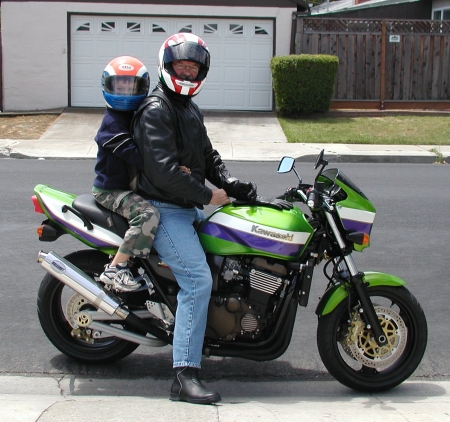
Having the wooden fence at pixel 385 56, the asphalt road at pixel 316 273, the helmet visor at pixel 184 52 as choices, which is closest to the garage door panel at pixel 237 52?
the wooden fence at pixel 385 56

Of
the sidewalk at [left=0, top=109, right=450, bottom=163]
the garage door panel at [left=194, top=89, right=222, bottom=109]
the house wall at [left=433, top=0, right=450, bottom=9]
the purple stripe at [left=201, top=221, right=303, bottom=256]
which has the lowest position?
the sidewalk at [left=0, top=109, right=450, bottom=163]

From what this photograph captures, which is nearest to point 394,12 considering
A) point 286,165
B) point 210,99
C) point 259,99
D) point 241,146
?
point 259,99

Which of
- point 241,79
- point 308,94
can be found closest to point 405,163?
point 308,94

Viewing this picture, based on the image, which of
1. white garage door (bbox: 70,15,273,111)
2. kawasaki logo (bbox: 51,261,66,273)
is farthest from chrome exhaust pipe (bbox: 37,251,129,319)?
white garage door (bbox: 70,15,273,111)

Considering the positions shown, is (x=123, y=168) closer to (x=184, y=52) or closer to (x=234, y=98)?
(x=184, y=52)

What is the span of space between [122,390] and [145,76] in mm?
1878

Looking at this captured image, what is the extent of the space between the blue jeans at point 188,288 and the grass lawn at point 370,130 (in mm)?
12458

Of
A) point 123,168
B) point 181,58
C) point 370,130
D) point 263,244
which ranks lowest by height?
point 370,130

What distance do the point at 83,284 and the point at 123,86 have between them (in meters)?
1.17

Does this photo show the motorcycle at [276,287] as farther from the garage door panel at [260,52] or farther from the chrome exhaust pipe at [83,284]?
the garage door panel at [260,52]

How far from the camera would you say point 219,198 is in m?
4.20

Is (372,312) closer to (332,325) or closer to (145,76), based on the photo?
(332,325)

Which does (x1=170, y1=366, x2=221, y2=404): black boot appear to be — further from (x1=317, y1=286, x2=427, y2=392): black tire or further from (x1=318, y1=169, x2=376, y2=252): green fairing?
(x1=318, y1=169, x2=376, y2=252): green fairing

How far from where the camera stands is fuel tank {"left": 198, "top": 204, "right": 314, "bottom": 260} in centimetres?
416
